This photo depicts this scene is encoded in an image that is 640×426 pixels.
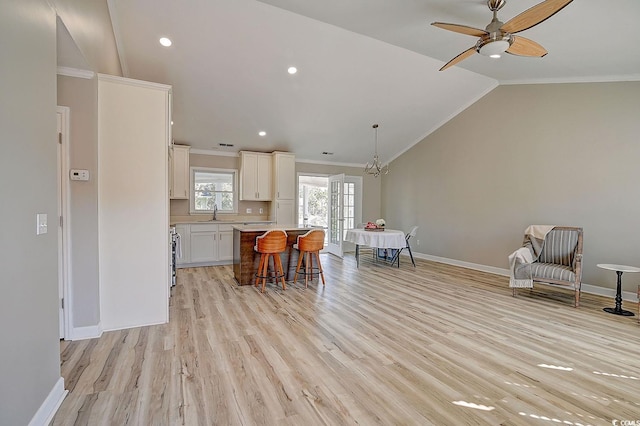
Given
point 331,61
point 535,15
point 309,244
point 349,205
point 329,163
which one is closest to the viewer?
point 535,15

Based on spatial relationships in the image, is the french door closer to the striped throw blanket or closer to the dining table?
the dining table

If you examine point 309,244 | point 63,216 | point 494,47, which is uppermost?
point 494,47

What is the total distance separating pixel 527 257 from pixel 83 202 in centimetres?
552

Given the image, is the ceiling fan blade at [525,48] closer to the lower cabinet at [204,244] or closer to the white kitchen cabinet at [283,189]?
the white kitchen cabinet at [283,189]

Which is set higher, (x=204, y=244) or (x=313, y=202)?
(x=313, y=202)

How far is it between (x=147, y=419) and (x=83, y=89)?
281 centimetres

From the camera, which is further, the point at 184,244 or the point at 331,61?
the point at 184,244

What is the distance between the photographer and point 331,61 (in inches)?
178

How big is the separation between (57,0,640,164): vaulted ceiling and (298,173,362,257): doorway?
4.41 feet

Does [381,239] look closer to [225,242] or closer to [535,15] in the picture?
[225,242]

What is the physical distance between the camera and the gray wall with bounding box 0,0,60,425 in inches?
53.9

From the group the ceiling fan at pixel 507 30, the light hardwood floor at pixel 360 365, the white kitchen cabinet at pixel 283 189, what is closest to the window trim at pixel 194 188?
the white kitchen cabinet at pixel 283 189

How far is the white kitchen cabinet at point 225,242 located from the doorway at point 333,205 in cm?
206

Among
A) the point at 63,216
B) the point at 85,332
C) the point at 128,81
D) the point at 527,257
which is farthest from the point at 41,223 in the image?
the point at 527,257
